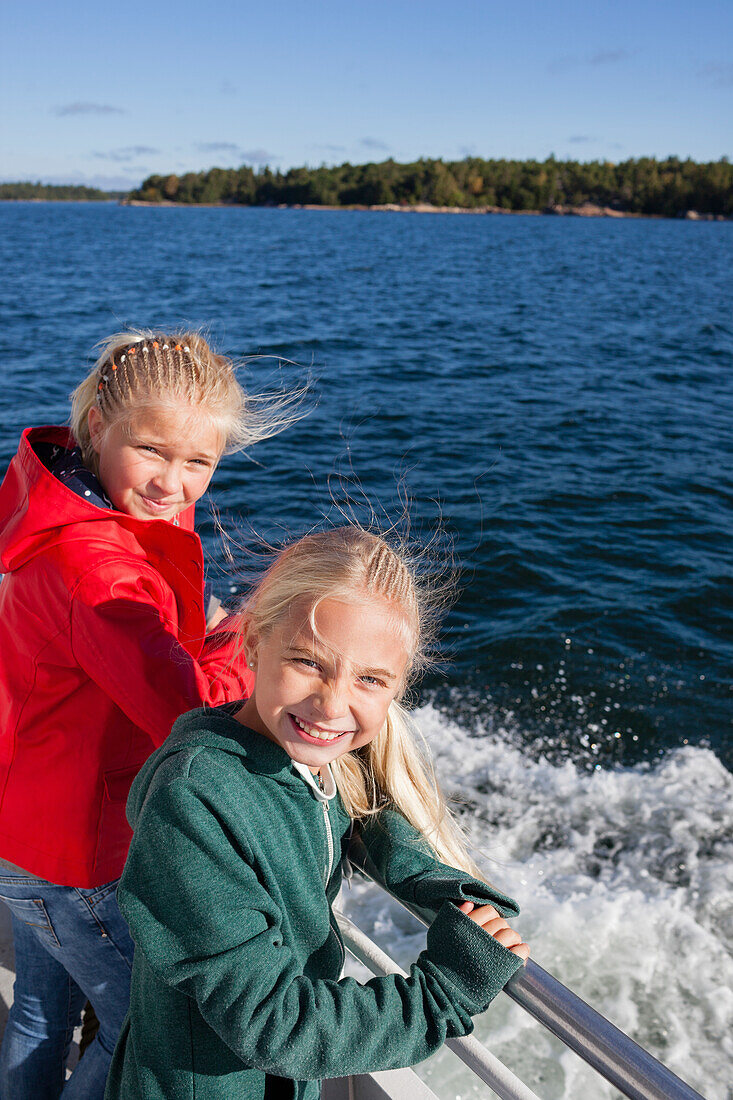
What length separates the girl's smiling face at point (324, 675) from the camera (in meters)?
1.33

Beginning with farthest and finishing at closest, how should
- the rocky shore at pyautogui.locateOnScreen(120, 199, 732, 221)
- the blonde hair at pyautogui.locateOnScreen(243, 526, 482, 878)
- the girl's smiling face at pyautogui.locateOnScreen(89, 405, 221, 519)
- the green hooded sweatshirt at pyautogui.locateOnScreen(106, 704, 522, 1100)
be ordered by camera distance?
the rocky shore at pyautogui.locateOnScreen(120, 199, 732, 221) < the girl's smiling face at pyautogui.locateOnScreen(89, 405, 221, 519) < the blonde hair at pyautogui.locateOnScreen(243, 526, 482, 878) < the green hooded sweatshirt at pyautogui.locateOnScreen(106, 704, 522, 1100)

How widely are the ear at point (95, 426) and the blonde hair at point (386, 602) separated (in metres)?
0.56

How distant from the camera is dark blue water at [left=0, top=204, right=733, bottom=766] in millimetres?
7301

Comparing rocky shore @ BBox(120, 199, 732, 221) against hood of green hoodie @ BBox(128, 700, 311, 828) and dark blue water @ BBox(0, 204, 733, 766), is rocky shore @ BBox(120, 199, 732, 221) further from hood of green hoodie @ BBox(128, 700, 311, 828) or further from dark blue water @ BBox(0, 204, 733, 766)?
hood of green hoodie @ BBox(128, 700, 311, 828)

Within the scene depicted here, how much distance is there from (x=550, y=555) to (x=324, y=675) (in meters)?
8.46

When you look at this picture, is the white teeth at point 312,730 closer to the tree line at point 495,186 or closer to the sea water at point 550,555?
the sea water at point 550,555

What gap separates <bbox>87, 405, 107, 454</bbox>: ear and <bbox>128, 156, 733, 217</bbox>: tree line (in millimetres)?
132405

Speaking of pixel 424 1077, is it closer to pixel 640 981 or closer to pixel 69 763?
pixel 640 981

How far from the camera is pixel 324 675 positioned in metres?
1.34

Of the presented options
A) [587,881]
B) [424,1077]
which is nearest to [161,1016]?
[424,1077]

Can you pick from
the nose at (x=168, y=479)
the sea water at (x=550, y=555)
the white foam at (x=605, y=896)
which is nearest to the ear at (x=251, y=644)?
the sea water at (x=550, y=555)

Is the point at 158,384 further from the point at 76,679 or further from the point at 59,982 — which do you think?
the point at 59,982

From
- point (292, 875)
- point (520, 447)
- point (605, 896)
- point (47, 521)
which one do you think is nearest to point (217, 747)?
point (292, 875)

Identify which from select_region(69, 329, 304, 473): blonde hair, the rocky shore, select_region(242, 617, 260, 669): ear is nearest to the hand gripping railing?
select_region(242, 617, 260, 669): ear
